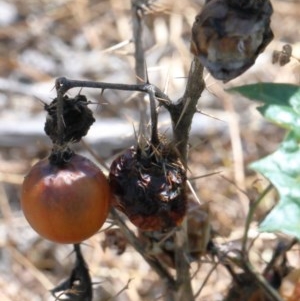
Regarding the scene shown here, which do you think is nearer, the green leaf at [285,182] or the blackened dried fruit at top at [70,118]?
the green leaf at [285,182]

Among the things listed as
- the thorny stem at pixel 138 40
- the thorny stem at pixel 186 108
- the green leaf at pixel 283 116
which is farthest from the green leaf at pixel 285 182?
the thorny stem at pixel 138 40

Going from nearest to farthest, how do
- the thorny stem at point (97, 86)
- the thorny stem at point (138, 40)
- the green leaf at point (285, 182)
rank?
the green leaf at point (285, 182) → the thorny stem at point (97, 86) → the thorny stem at point (138, 40)

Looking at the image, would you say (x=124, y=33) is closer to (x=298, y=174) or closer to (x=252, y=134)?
(x=252, y=134)

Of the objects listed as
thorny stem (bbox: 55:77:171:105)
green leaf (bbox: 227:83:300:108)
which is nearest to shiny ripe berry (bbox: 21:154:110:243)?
thorny stem (bbox: 55:77:171:105)

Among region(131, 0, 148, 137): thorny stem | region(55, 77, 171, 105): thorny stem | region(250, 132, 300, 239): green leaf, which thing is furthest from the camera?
region(131, 0, 148, 137): thorny stem

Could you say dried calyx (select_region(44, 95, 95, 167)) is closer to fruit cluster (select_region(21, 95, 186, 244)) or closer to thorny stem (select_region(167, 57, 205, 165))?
fruit cluster (select_region(21, 95, 186, 244))

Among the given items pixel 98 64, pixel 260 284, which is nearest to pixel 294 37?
pixel 98 64

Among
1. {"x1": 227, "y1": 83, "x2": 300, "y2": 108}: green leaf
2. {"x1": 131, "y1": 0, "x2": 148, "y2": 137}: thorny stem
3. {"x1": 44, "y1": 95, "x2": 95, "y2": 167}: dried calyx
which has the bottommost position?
{"x1": 131, "y1": 0, "x2": 148, "y2": 137}: thorny stem

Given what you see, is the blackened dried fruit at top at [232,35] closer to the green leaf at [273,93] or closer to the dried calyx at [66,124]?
the green leaf at [273,93]
